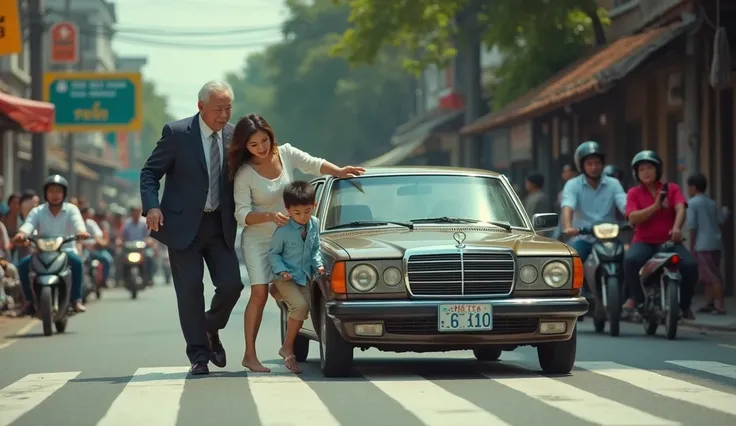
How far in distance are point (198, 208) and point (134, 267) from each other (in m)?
19.5

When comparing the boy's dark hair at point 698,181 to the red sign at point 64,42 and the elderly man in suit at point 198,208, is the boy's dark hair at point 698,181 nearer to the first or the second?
the elderly man in suit at point 198,208

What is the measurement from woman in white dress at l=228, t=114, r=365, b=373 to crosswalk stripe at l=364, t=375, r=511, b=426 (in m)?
1.01

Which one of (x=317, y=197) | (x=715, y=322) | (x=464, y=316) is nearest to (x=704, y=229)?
(x=715, y=322)

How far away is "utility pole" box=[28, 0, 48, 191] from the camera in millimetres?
29094

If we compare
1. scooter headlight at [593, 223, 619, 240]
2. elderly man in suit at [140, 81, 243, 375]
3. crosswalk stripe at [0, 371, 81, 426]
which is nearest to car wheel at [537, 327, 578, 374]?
elderly man in suit at [140, 81, 243, 375]

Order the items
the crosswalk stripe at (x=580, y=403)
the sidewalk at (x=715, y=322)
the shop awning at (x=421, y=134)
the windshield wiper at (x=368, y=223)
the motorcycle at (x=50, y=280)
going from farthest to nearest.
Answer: the shop awning at (x=421, y=134) → the motorcycle at (x=50, y=280) → the sidewalk at (x=715, y=322) → the windshield wiper at (x=368, y=223) → the crosswalk stripe at (x=580, y=403)

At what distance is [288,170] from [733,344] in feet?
17.5

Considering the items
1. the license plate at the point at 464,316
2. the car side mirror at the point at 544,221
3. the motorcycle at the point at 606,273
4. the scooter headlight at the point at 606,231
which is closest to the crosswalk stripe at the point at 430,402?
the license plate at the point at 464,316

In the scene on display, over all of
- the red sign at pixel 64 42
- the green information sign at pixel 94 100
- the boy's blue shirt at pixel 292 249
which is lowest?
the boy's blue shirt at pixel 292 249

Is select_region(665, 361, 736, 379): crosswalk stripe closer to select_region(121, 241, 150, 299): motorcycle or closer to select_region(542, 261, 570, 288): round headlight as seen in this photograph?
select_region(542, 261, 570, 288): round headlight

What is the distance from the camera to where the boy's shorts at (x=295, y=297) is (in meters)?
12.0

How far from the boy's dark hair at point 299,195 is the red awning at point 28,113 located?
12825 mm

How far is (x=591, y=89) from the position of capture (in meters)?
24.7

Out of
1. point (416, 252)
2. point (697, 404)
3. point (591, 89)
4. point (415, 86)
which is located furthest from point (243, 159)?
point (415, 86)
